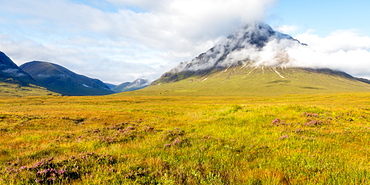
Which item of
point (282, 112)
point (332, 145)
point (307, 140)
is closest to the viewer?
point (332, 145)

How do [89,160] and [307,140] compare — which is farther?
[307,140]

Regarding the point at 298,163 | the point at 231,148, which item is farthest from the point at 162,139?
the point at 298,163

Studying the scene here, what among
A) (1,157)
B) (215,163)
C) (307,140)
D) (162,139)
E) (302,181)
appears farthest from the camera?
(162,139)

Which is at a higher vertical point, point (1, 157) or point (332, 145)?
point (1, 157)

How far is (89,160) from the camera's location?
6.88 meters

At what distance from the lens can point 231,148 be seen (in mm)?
8633

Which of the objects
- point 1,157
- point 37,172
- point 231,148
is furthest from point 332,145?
point 1,157

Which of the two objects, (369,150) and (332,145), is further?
(332,145)

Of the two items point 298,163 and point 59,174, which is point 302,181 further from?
point 59,174

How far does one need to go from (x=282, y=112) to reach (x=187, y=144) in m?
15.2

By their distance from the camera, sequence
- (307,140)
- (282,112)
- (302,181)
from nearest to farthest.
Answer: (302,181)
(307,140)
(282,112)

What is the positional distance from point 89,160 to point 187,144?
4904 millimetres

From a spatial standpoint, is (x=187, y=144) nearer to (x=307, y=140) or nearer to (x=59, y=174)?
(x=59, y=174)

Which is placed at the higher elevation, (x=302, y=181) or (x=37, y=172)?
(x=37, y=172)
